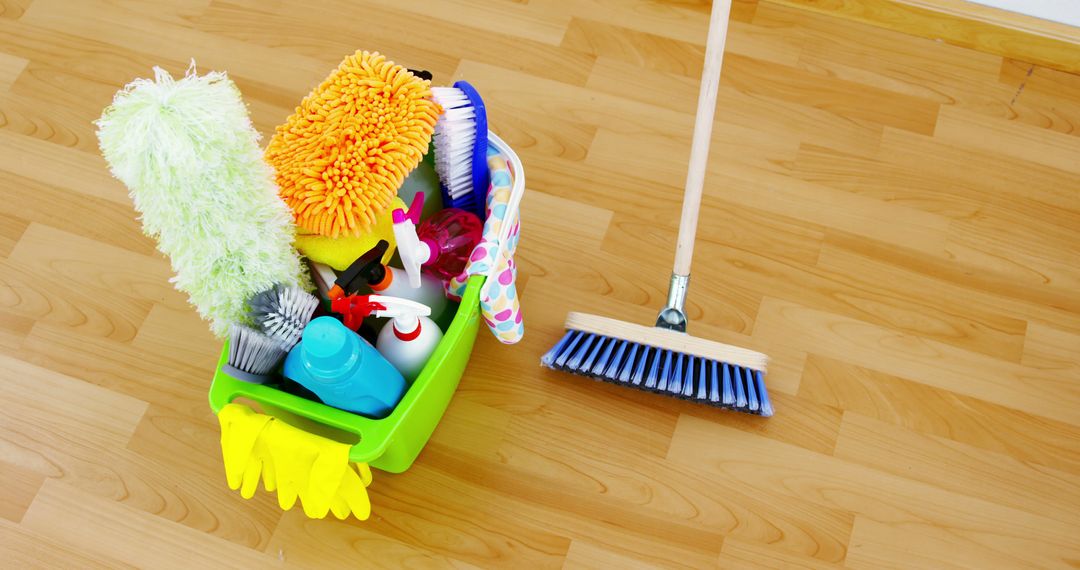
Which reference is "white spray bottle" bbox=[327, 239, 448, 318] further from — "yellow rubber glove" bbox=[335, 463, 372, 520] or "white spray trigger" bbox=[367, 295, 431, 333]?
"yellow rubber glove" bbox=[335, 463, 372, 520]

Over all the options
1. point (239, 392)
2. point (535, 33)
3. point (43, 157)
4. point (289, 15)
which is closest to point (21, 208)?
point (43, 157)

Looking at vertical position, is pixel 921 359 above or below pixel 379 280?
below

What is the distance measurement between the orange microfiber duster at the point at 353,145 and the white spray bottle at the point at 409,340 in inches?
3.5

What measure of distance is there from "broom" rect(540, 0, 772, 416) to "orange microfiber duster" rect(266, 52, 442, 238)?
274 mm

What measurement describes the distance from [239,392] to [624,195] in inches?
21.5

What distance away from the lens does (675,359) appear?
3.43 feet

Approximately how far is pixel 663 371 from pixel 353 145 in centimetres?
39

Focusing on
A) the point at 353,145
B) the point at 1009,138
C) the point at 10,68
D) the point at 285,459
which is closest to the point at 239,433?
the point at 285,459

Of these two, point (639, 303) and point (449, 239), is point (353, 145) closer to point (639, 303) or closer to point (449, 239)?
point (449, 239)

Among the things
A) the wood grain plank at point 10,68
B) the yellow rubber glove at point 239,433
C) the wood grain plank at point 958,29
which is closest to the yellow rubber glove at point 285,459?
the yellow rubber glove at point 239,433

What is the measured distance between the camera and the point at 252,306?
0.82m

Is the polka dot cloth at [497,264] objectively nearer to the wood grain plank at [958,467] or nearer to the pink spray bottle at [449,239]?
the pink spray bottle at [449,239]

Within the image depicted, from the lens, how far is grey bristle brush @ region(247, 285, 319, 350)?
82cm

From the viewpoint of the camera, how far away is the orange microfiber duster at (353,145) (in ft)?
2.75
